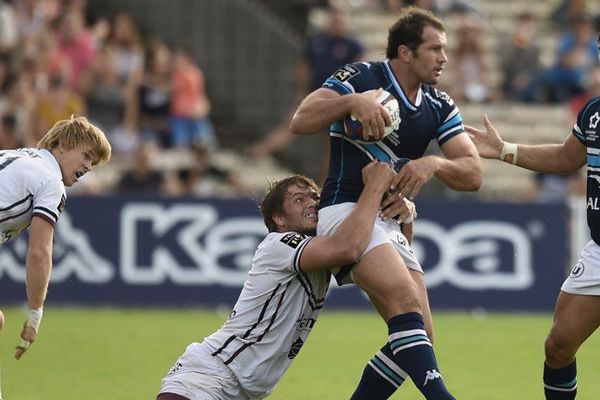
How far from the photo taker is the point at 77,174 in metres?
7.53

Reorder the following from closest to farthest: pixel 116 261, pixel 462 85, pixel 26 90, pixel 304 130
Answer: pixel 304 130, pixel 116 261, pixel 26 90, pixel 462 85

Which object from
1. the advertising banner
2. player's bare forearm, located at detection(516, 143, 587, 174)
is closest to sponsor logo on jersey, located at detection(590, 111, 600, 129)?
player's bare forearm, located at detection(516, 143, 587, 174)

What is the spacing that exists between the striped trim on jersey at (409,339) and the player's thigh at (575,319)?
1.02 meters

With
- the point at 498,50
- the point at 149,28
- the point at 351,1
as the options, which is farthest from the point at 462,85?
Answer: the point at 149,28

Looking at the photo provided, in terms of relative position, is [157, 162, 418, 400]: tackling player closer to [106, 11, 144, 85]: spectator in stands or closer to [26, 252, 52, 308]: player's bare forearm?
[26, 252, 52, 308]: player's bare forearm

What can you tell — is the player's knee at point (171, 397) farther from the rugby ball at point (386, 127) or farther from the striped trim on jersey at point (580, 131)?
the striped trim on jersey at point (580, 131)

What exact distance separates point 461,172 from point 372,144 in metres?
0.55

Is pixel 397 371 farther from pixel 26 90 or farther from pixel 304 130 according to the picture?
pixel 26 90

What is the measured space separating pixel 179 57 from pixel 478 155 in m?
11.2

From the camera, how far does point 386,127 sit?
23.6 ft

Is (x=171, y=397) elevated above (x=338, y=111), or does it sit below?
below

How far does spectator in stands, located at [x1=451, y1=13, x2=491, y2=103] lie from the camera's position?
18938mm

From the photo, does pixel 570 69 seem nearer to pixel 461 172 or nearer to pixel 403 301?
pixel 461 172

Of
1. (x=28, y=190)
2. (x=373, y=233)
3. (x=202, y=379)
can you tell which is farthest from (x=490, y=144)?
(x=28, y=190)
